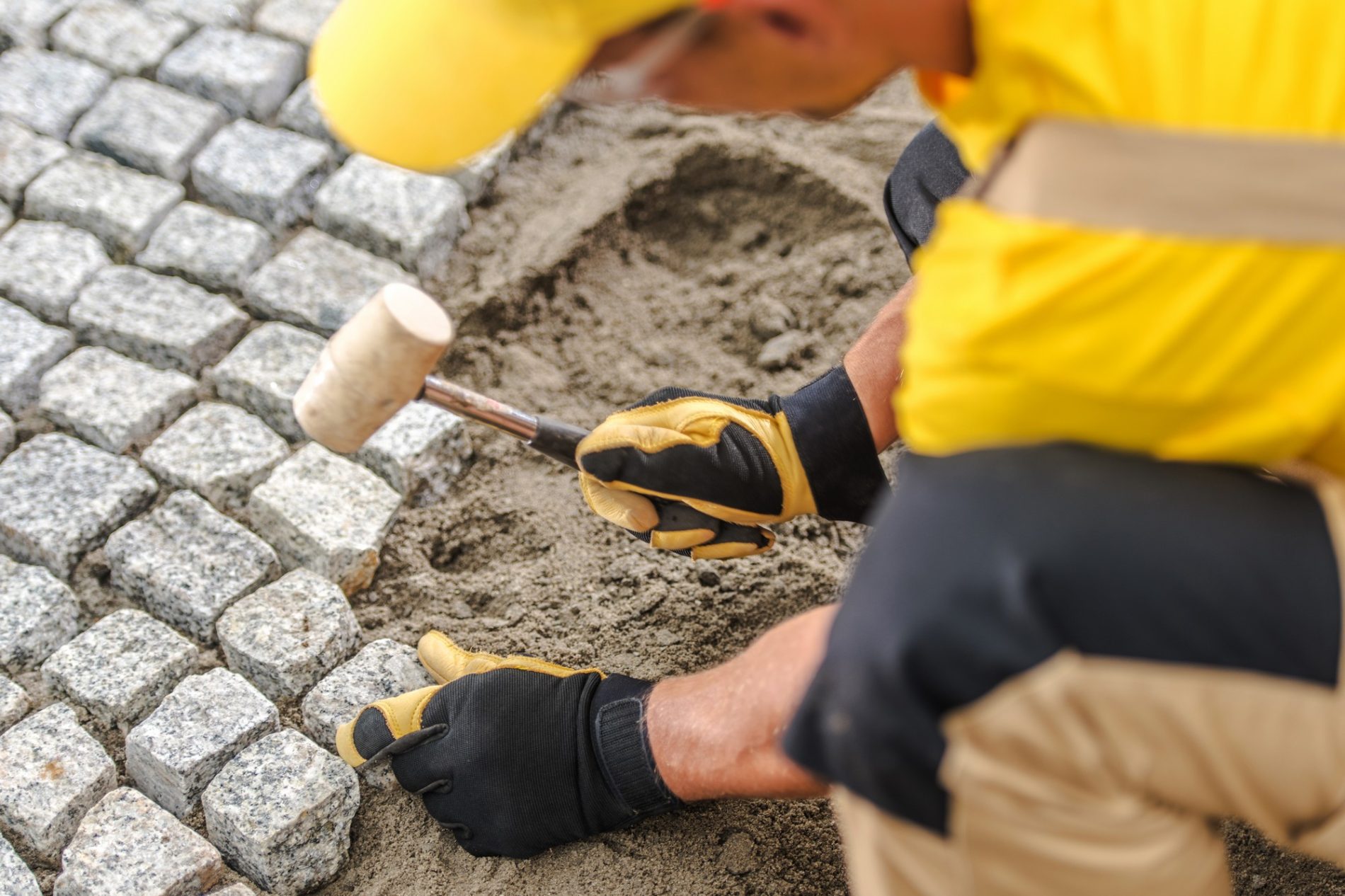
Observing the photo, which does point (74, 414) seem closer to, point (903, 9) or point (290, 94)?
point (290, 94)

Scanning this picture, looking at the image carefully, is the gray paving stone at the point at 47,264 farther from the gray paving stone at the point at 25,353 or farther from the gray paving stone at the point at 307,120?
the gray paving stone at the point at 307,120

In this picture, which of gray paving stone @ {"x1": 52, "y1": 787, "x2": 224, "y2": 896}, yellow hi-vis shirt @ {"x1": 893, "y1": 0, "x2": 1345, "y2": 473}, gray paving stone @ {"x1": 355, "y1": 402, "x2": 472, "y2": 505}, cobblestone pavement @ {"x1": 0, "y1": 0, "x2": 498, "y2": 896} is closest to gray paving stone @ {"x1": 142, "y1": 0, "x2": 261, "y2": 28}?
cobblestone pavement @ {"x1": 0, "y1": 0, "x2": 498, "y2": 896}

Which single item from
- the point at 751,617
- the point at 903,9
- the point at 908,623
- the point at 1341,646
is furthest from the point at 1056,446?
the point at 751,617

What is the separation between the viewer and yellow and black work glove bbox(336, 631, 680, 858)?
78.0 inches

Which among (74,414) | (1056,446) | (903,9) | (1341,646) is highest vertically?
(903,9)

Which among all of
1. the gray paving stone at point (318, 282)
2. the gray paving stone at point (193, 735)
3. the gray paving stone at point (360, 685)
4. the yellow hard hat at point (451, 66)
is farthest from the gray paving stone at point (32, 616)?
the yellow hard hat at point (451, 66)

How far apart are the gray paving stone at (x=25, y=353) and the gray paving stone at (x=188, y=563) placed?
473mm

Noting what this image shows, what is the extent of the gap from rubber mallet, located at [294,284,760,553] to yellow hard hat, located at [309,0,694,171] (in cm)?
45

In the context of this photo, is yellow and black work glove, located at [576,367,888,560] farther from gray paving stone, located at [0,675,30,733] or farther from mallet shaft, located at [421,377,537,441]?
gray paving stone, located at [0,675,30,733]

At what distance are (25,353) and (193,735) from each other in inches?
42.3

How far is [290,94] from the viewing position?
3209 millimetres

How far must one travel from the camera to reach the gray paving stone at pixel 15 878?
194cm

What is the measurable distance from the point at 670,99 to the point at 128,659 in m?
1.54

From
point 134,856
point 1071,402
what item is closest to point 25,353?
point 134,856
